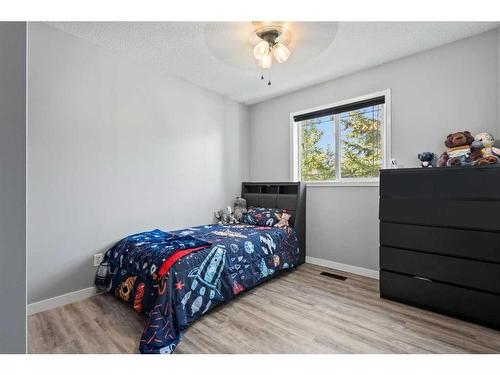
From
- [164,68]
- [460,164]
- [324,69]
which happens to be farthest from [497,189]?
[164,68]

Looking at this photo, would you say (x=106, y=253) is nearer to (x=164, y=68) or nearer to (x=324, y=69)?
(x=164, y=68)

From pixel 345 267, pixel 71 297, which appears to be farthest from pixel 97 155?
pixel 345 267

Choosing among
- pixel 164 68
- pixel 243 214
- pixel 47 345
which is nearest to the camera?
pixel 47 345

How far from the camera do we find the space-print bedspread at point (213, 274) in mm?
1616

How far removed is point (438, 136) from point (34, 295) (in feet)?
13.1

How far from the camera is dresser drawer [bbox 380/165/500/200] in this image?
1800 mm

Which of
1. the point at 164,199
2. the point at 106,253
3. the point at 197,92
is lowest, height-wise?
the point at 106,253

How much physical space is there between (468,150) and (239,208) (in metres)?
2.64

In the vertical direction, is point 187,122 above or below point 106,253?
above

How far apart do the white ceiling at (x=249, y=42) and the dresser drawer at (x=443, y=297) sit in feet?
7.27

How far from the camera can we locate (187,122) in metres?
3.15

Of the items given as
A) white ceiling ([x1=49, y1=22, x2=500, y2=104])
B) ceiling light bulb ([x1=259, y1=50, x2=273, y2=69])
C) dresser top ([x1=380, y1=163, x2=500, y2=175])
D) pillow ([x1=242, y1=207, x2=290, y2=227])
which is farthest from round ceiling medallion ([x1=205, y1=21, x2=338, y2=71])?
pillow ([x1=242, y1=207, x2=290, y2=227])

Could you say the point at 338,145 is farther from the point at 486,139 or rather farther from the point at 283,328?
the point at 283,328

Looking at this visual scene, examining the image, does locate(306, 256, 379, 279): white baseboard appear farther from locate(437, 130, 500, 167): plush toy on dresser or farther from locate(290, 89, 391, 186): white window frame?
locate(437, 130, 500, 167): plush toy on dresser
